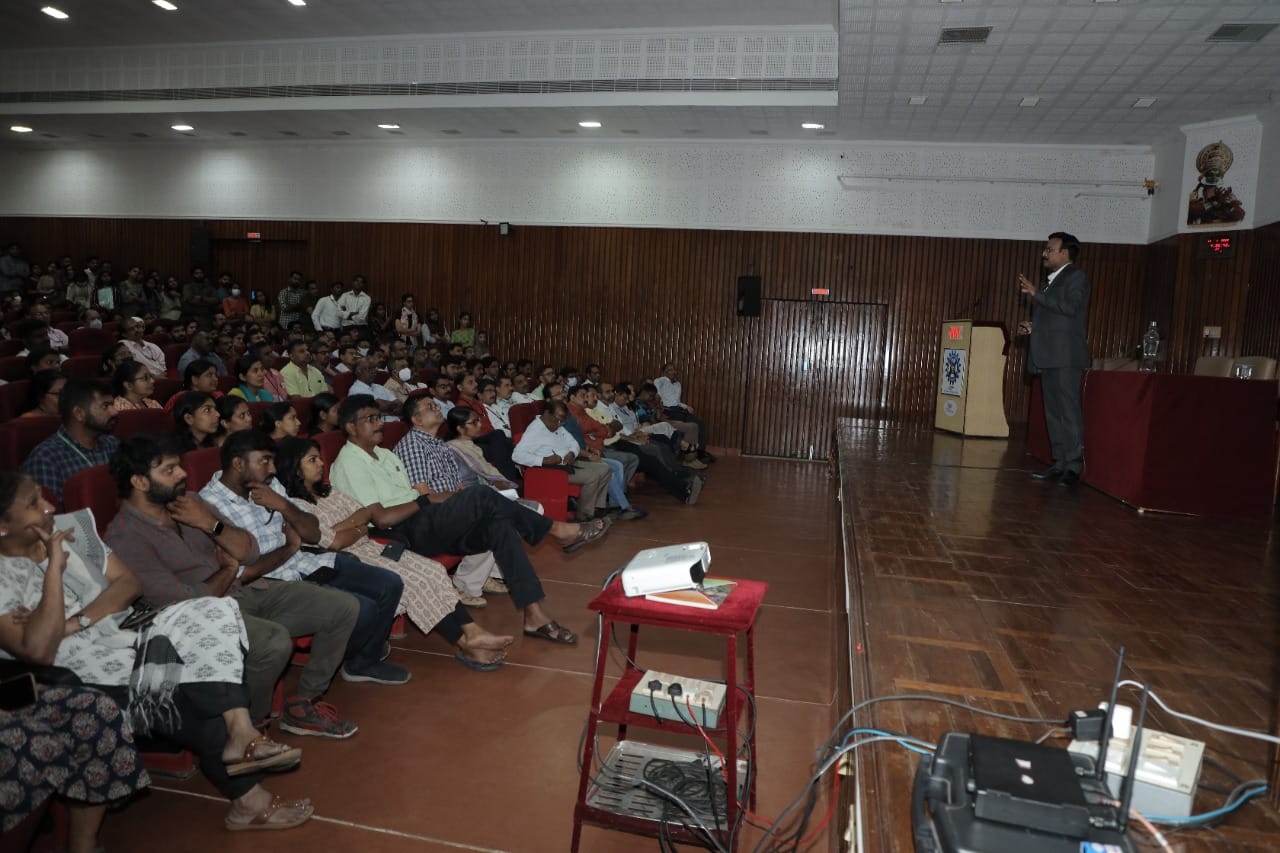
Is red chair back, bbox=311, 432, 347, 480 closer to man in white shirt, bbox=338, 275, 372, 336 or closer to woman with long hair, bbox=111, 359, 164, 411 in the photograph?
woman with long hair, bbox=111, 359, 164, 411

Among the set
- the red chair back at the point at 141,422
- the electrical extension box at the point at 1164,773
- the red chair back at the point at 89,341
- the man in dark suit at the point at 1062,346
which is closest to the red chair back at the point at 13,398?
the red chair back at the point at 141,422

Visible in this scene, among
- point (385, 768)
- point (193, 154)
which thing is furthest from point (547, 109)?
point (385, 768)

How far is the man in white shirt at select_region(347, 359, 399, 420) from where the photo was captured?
7.00 metres

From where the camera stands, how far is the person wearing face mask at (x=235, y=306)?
10.9 m

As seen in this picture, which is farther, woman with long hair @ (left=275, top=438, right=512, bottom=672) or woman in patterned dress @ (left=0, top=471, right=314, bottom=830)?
woman with long hair @ (left=275, top=438, right=512, bottom=672)

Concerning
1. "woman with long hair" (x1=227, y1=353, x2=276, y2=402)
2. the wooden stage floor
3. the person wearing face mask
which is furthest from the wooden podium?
the person wearing face mask

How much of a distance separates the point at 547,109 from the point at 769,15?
2.53 m

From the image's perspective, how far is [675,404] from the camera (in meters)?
10.2

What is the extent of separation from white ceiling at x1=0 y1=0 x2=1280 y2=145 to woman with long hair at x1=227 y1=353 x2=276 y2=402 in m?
4.37

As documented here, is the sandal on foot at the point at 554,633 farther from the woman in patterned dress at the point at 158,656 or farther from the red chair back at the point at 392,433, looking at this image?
the red chair back at the point at 392,433

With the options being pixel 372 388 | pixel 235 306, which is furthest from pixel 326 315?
pixel 372 388

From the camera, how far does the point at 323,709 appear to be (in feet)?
9.18

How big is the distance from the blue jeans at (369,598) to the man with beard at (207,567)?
22cm

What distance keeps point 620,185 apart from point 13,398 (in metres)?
7.25
